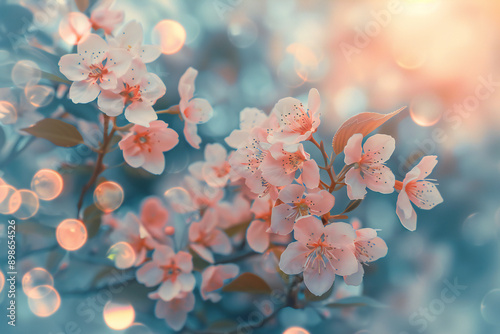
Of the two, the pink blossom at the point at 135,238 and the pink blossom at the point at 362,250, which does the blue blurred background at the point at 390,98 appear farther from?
the pink blossom at the point at 362,250

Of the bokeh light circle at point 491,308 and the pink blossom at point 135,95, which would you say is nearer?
the pink blossom at point 135,95

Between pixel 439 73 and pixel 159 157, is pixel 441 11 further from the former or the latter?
pixel 159 157

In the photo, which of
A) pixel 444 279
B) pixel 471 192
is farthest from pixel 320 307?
pixel 471 192

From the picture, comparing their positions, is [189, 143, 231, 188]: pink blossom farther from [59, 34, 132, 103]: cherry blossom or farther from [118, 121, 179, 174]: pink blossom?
[59, 34, 132, 103]: cherry blossom

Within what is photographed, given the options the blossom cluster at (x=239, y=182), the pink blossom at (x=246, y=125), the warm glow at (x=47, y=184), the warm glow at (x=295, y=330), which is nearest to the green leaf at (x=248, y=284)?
the blossom cluster at (x=239, y=182)

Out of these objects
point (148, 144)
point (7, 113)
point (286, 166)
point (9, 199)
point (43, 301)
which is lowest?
point (43, 301)

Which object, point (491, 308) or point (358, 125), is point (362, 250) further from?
point (491, 308)

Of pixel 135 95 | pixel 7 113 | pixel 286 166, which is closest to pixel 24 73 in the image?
pixel 7 113

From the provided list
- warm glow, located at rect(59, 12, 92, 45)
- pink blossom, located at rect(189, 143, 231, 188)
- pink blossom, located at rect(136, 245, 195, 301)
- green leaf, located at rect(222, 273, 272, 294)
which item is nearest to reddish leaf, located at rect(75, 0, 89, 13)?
warm glow, located at rect(59, 12, 92, 45)
